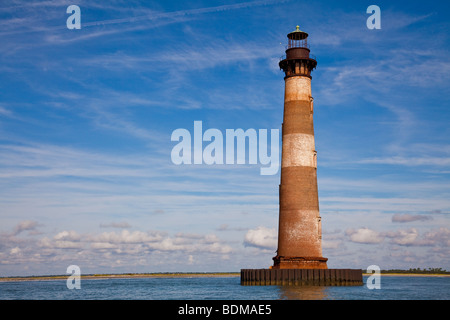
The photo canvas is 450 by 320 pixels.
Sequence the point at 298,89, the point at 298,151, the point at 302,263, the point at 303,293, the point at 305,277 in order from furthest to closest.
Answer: the point at 298,89
the point at 298,151
the point at 302,263
the point at 305,277
the point at 303,293

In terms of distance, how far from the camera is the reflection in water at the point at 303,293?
114 feet

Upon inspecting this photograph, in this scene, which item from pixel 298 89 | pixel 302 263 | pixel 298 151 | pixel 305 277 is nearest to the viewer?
pixel 305 277

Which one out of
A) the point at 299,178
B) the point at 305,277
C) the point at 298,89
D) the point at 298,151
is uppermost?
the point at 298,89

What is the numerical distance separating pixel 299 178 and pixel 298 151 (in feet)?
8.91

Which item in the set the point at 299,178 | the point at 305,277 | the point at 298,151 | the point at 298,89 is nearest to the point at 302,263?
the point at 305,277

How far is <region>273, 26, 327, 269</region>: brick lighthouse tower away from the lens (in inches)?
1820

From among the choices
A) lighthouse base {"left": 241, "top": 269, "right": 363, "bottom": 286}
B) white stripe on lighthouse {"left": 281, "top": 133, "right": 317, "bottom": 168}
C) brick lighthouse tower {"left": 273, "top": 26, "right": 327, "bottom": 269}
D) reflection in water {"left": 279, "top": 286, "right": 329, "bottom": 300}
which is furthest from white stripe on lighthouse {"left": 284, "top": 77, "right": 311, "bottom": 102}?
reflection in water {"left": 279, "top": 286, "right": 329, "bottom": 300}

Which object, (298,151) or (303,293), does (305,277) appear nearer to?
(303,293)

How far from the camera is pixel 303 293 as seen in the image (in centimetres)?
3766
